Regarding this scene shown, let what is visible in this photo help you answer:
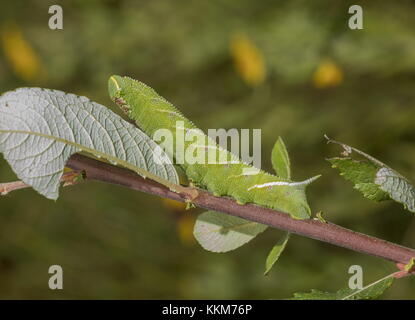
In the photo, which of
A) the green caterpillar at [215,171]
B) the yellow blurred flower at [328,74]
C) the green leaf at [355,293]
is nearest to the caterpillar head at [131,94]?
the green caterpillar at [215,171]

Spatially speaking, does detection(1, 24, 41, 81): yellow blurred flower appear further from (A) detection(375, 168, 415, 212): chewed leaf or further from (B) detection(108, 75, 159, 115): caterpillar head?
(A) detection(375, 168, 415, 212): chewed leaf

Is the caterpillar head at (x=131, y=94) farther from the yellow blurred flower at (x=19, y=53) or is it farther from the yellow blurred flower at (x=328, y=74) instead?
the yellow blurred flower at (x=19, y=53)

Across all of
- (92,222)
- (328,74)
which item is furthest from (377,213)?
(92,222)

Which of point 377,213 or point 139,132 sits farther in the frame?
point 377,213

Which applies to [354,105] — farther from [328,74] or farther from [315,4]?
[315,4]

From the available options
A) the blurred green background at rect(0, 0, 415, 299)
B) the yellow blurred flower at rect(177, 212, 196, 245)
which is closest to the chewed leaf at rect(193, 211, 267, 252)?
the blurred green background at rect(0, 0, 415, 299)
